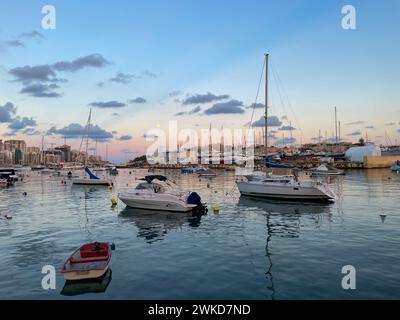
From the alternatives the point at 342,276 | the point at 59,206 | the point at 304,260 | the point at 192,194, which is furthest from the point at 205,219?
the point at 59,206

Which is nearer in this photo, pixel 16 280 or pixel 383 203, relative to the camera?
pixel 16 280

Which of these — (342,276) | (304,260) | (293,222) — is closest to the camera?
(342,276)

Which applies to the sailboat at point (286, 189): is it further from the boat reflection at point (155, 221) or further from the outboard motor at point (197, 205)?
the boat reflection at point (155, 221)

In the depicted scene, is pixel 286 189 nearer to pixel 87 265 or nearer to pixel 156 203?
pixel 156 203

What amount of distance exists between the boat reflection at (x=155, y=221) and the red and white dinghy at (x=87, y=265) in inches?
285

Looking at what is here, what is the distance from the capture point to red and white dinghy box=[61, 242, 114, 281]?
16.4m

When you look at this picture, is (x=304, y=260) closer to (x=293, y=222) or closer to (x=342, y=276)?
(x=342, y=276)

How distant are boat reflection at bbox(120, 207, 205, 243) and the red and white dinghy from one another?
285 inches

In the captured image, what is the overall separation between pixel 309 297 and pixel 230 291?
3582mm

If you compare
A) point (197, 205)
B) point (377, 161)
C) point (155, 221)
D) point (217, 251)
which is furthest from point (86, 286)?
point (377, 161)

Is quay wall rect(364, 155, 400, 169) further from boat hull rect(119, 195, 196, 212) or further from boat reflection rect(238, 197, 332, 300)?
boat hull rect(119, 195, 196, 212)

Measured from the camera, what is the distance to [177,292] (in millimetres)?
15250

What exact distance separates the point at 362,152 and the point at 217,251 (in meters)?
173

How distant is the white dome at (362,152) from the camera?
168 meters
